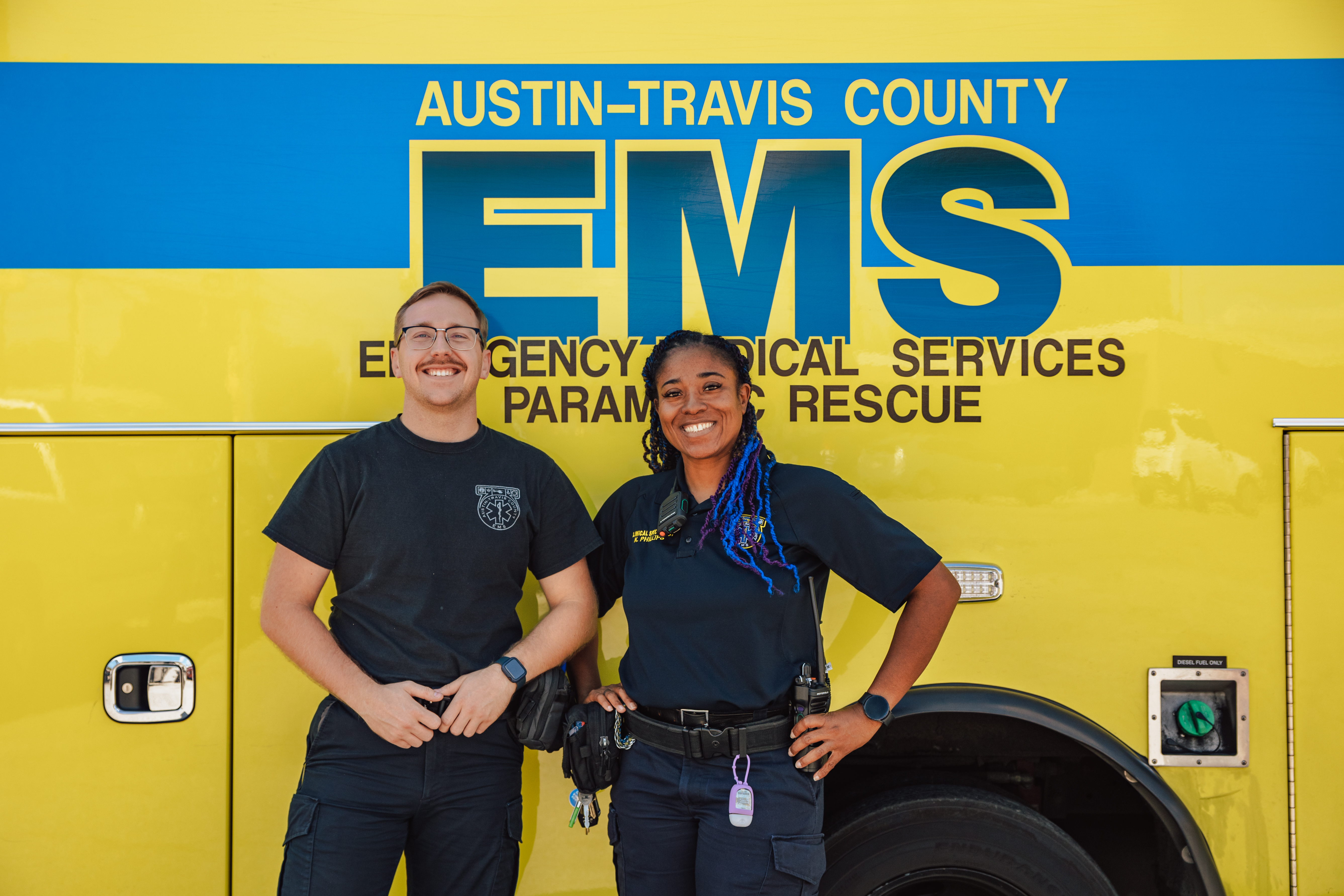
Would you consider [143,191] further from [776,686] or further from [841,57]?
[776,686]

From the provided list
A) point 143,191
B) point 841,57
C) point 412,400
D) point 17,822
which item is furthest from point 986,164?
point 17,822

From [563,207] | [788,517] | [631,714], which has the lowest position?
[631,714]

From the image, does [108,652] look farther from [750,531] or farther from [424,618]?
[750,531]

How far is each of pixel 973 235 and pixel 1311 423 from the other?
98 cm

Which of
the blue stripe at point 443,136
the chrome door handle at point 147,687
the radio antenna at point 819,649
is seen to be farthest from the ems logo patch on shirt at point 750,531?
Result: the chrome door handle at point 147,687

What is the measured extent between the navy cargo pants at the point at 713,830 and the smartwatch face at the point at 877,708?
0.19 meters

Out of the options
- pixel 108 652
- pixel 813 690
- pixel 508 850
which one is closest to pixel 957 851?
pixel 813 690

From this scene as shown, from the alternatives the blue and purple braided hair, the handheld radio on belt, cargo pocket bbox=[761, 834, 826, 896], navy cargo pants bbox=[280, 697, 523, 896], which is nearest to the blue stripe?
the blue and purple braided hair

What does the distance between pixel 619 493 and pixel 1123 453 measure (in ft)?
4.27

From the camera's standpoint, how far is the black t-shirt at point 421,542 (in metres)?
1.83

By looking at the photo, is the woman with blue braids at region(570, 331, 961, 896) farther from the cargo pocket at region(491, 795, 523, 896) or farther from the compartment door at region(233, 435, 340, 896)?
the compartment door at region(233, 435, 340, 896)

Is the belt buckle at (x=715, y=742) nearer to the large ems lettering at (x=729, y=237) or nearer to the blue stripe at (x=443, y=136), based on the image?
the large ems lettering at (x=729, y=237)

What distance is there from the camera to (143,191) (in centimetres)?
210

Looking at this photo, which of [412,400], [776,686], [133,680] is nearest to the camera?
[776,686]
